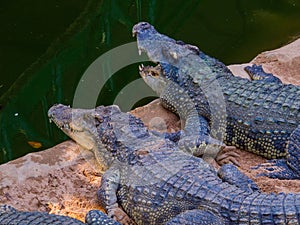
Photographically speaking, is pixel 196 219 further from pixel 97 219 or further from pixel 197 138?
pixel 197 138

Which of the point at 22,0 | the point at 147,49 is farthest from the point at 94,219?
the point at 22,0

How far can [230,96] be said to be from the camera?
5.90m

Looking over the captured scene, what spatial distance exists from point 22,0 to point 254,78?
419 cm

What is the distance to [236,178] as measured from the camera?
4.97 meters

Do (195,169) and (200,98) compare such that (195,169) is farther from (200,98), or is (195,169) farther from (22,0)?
(22,0)

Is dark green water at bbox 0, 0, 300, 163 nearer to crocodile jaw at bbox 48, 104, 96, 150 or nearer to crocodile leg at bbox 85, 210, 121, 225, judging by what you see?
crocodile jaw at bbox 48, 104, 96, 150

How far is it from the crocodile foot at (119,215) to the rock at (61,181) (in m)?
0.18

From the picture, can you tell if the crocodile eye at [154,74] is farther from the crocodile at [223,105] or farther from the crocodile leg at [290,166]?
the crocodile leg at [290,166]

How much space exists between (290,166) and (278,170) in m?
0.11

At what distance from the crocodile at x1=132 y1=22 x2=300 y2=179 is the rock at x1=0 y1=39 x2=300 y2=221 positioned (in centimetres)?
19

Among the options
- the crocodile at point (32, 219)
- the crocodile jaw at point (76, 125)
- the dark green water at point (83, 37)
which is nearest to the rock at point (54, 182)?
the crocodile jaw at point (76, 125)

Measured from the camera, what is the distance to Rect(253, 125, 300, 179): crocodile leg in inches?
207

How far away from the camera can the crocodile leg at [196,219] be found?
423cm

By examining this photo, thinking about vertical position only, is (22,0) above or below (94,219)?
above
